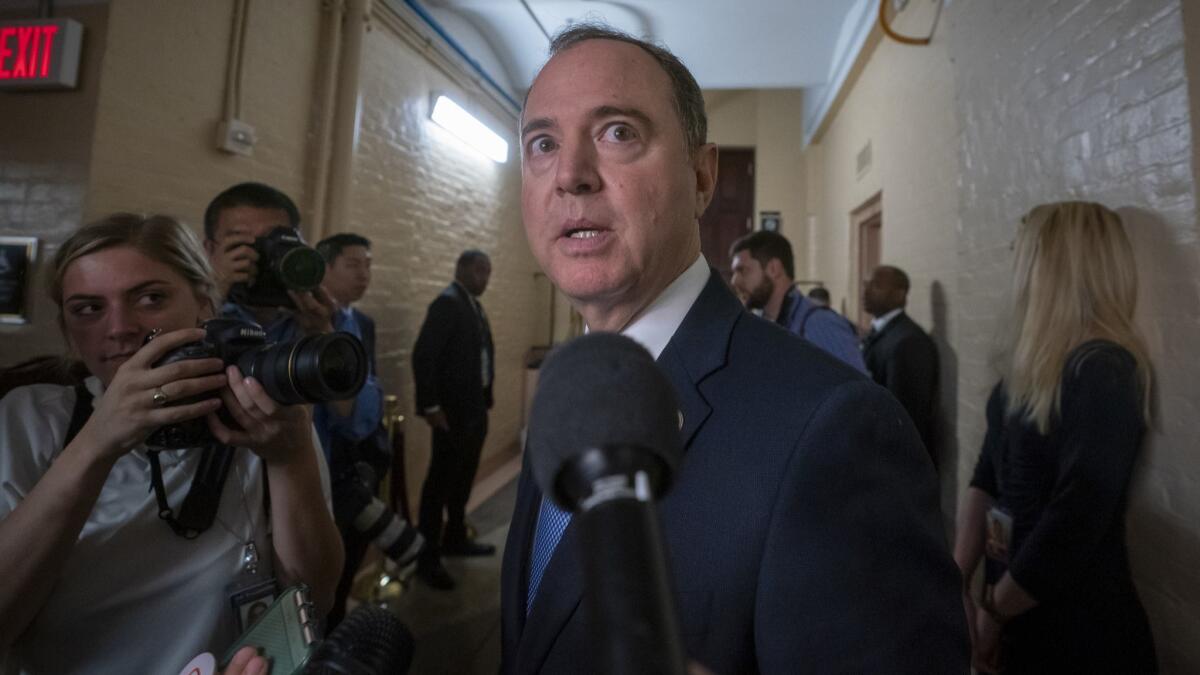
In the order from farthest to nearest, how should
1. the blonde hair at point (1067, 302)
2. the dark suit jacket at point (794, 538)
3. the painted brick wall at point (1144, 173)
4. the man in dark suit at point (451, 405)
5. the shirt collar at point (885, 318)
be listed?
the man in dark suit at point (451, 405)
the shirt collar at point (885, 318)
the blonde hair at point (1067, 302)
the painted brick wall at point (1144, 173)
the dark suit jacket at point (794, 538)

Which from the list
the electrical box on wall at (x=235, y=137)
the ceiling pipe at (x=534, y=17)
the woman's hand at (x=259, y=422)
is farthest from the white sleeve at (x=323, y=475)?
the ceiling pipe at (x=534, y=17)

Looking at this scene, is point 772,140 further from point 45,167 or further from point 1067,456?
point 45,167

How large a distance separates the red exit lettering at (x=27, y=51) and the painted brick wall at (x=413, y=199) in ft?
4.79

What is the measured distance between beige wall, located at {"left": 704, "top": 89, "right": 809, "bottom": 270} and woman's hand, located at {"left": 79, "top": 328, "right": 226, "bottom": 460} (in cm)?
686

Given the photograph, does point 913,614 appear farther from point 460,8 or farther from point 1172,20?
point 460,8

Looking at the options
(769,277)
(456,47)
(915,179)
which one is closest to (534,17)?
(456,47)

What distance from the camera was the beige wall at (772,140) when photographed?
7.09m

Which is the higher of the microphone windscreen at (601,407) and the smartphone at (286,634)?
the microphone windscreen at (601,407)

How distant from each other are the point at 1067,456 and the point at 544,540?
1.29 metres

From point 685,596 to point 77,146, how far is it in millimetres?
2486

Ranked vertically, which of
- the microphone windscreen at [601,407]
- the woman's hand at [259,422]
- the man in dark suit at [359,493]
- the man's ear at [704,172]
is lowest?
the man in dark suit at [359,493]

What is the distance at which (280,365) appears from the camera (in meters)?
0.90

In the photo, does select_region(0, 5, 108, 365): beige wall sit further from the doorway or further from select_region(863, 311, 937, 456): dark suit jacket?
the doorway

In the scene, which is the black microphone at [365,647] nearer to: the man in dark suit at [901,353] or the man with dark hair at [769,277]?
the man with dark hair at [769,277]
